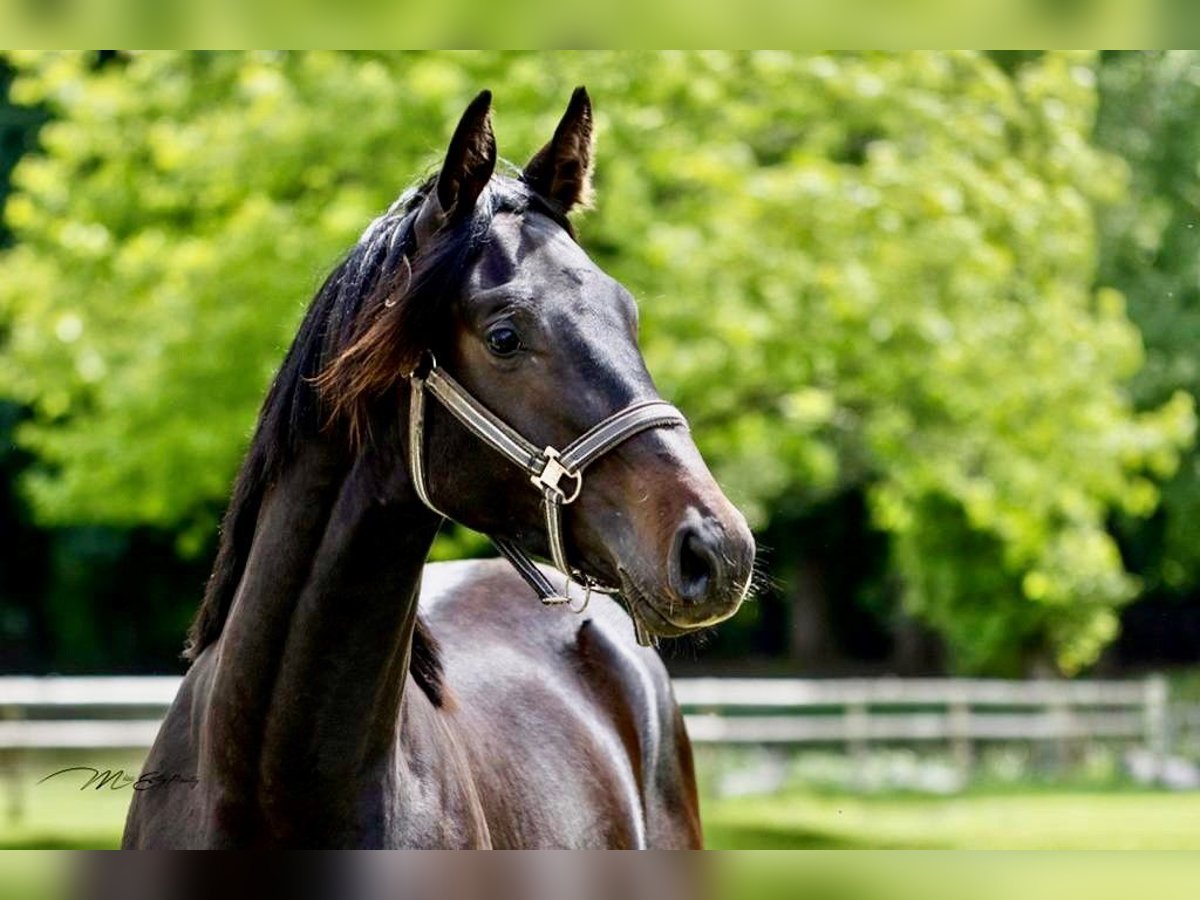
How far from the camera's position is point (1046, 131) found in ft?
43.6

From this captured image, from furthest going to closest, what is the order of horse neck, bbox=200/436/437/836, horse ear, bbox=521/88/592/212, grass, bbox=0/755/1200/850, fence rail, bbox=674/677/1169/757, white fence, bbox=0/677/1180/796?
fence rail, bbox=674/677/1169/757 < white fence, bbox=0/677/1180/796 < grass, bbox=0/755/1200/850 < horse ear, bbox=521/88/592/212 < horse neck, bbox=200/436/437/836

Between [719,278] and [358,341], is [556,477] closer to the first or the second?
[358,341]

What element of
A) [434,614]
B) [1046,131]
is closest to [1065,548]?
[1046,131]

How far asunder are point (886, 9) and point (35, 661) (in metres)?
26.3

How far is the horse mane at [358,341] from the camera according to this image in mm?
2857

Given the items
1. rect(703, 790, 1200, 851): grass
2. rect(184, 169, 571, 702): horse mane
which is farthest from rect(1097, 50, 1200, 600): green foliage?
rect(184, 169, 571, 702): horse mane

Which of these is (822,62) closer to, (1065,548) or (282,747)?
(1065,548)

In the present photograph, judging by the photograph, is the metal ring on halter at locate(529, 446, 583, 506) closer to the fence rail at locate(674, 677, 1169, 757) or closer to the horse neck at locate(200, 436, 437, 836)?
the horse neck at locate(200, 436, 437, 836)

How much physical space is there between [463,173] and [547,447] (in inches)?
21.0

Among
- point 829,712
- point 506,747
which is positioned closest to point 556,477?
point 506,747

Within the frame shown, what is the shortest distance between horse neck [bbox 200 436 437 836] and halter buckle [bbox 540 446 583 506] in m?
0.31

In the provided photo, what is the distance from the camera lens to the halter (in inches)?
106

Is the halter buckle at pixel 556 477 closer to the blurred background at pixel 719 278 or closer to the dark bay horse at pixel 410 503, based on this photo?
the dark bay horse at pixel 410 503

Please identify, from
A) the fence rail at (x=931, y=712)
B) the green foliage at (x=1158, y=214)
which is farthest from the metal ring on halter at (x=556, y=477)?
the green foliage at (x=1158, y=214)
